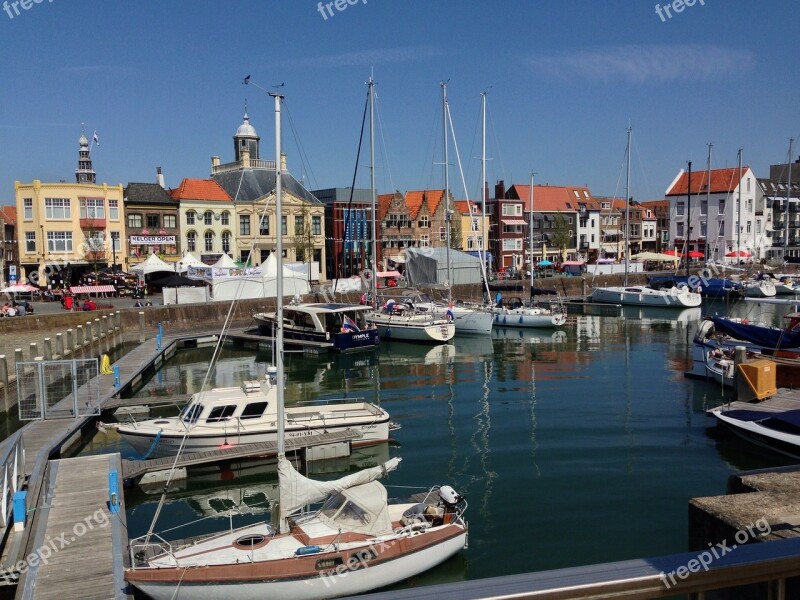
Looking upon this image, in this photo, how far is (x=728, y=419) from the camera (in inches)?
888

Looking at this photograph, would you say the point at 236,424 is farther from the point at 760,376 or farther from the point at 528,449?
the point at 760,376

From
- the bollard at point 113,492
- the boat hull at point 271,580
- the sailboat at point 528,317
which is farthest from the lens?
the sailboat at point 528,317

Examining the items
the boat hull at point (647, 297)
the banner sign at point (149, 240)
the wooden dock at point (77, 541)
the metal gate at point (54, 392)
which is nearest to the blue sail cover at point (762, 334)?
the wooden dock at point (77, 541)

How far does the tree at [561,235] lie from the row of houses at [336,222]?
0.73 feet

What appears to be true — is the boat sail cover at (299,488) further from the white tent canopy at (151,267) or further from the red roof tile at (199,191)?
the red roof tile at (199,191)

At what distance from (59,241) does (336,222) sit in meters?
28.7

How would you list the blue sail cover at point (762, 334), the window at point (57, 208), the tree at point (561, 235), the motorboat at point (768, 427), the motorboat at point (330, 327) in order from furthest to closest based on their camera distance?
the tree at point (561, 235) → the window at point (57, 208) → the motorboat at point (330, 327) → the blue sail cover at point (762, 334) → the motorboat at point (768, 427)

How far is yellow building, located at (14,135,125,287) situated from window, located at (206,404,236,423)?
45522mm

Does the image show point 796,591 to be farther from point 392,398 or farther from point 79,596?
point 392,398

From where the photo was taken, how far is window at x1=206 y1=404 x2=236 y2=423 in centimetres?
2191

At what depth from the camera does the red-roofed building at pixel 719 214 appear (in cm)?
10069

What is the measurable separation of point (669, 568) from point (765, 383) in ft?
80.2

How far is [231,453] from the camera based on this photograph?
20594mm

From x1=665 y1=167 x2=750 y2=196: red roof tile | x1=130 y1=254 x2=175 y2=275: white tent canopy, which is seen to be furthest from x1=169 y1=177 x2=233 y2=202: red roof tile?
x1=665 y1=167 x2=750 y2=196: red roof tile
